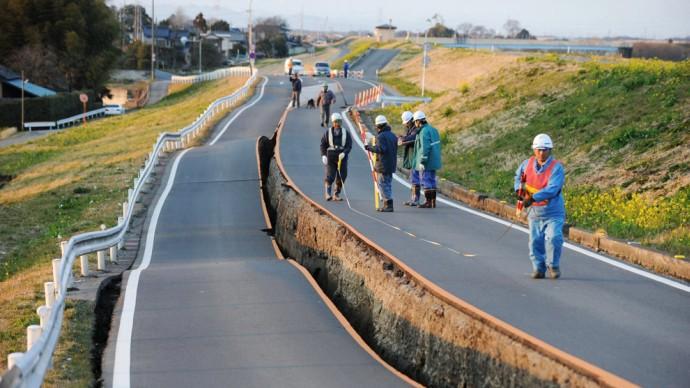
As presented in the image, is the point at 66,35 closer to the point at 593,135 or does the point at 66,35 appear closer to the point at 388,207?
the point at 593,135

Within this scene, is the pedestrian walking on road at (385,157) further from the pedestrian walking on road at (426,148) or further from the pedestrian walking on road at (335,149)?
the pedestrian walking on road at (335,149)

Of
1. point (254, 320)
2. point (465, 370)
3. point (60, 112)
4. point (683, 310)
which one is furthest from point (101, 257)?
point (60, 112)

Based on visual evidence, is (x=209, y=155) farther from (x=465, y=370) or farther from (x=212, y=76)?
(x=212, y=76)

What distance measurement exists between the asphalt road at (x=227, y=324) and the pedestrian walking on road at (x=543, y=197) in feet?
8.66

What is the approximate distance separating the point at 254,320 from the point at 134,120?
47.4 metres

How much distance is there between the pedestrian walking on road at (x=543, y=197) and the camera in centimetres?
1079

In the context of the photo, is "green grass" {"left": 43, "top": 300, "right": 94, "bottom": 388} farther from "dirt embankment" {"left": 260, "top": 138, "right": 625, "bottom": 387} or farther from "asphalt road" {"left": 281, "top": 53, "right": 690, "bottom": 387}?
"asphalt road" {"left": 281, "top": 53, "right": 690, "bottom": 387}

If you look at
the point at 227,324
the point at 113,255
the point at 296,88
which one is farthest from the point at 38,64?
the point at 227,324

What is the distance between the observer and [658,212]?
49.0ft

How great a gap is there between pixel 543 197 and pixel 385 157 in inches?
254

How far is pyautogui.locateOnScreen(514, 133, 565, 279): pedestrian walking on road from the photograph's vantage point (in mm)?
10789

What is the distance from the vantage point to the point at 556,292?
35.1 ft

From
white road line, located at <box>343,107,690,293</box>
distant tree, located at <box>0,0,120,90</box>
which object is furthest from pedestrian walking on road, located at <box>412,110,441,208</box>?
distant tree, located at <box>0,0,120,90</box>

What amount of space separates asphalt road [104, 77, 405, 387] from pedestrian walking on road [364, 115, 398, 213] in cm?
237
